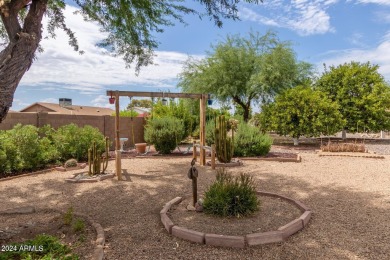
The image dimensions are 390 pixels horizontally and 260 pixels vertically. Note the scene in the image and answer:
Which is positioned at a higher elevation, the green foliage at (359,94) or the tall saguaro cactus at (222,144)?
the green foliage at (359,94)

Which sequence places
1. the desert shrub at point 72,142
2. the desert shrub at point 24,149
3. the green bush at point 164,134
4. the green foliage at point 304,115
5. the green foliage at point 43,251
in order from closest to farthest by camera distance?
the green foliage at point 43,251, the desert shrub at point 24,149, the desert shrub at point 72,142, the green bush at point 164,134, the green foliage at point 304,115

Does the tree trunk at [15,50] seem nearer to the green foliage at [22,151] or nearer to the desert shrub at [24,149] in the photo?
the green foliage at [22,151]

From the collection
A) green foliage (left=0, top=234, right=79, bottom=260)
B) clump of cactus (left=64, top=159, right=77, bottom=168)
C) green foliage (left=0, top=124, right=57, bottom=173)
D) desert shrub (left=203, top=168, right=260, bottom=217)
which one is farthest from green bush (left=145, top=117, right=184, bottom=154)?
green foliage (left=0, top=234, right=79, bottom=260)

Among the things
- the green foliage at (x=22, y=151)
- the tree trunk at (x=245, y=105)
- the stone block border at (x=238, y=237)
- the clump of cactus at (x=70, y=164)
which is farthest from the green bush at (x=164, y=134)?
the stone block border at (x=238, y=237)

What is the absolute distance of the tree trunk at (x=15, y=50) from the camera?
2996mm

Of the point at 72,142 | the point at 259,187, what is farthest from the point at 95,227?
the point at 72,142

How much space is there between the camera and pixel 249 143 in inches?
408

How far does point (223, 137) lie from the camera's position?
8555 millimetres

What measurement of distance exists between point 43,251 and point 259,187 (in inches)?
172

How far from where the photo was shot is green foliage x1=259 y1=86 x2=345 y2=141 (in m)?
13.6

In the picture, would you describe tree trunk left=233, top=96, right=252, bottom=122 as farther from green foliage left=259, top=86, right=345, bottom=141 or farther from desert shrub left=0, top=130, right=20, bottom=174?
desert shrub left=0, top=130, right=20, bottom=174

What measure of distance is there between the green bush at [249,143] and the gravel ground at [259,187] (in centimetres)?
126

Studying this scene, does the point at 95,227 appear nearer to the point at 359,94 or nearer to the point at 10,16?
the point at 10,16

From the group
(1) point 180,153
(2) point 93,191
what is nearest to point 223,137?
(1) point 180,153
